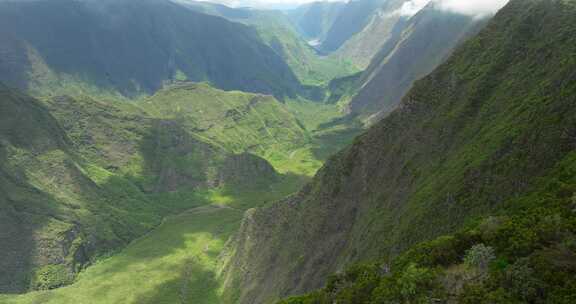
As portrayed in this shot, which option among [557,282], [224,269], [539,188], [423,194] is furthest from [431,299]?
[224,269]

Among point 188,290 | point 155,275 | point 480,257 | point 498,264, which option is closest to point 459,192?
point 480,257

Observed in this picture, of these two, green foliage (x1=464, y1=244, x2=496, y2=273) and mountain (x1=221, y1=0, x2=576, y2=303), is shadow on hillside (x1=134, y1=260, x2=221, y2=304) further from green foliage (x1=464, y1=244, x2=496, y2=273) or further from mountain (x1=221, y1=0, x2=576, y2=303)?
green foliage (x1=464, y1=244, x2=496, y2=273)

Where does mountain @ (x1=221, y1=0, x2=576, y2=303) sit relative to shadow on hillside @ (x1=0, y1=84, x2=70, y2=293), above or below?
below

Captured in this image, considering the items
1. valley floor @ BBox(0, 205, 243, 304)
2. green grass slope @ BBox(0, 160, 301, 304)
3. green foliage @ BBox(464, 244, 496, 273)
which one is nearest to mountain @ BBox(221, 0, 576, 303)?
green foliage @ BBox(464, 244, 496, 273)

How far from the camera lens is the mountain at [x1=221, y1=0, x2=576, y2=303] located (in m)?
36.5

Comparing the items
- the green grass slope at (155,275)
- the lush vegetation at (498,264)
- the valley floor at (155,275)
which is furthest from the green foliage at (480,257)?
the valley floor at (155,275)

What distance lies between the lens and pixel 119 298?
14150cm

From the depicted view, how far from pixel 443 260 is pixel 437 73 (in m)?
67.9

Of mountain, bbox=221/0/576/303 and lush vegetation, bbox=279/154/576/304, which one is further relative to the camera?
mountain, bbox=221/0/576/303

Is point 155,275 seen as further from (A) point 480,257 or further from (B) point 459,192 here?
(A) point 480,257

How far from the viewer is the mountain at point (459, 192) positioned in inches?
1436

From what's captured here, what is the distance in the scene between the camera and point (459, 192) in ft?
207

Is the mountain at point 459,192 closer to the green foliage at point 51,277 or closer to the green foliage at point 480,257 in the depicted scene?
the green foliage at point 480,257

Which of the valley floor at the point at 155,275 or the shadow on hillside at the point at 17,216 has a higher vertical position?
the shadow on hillside at the point at 17,216
